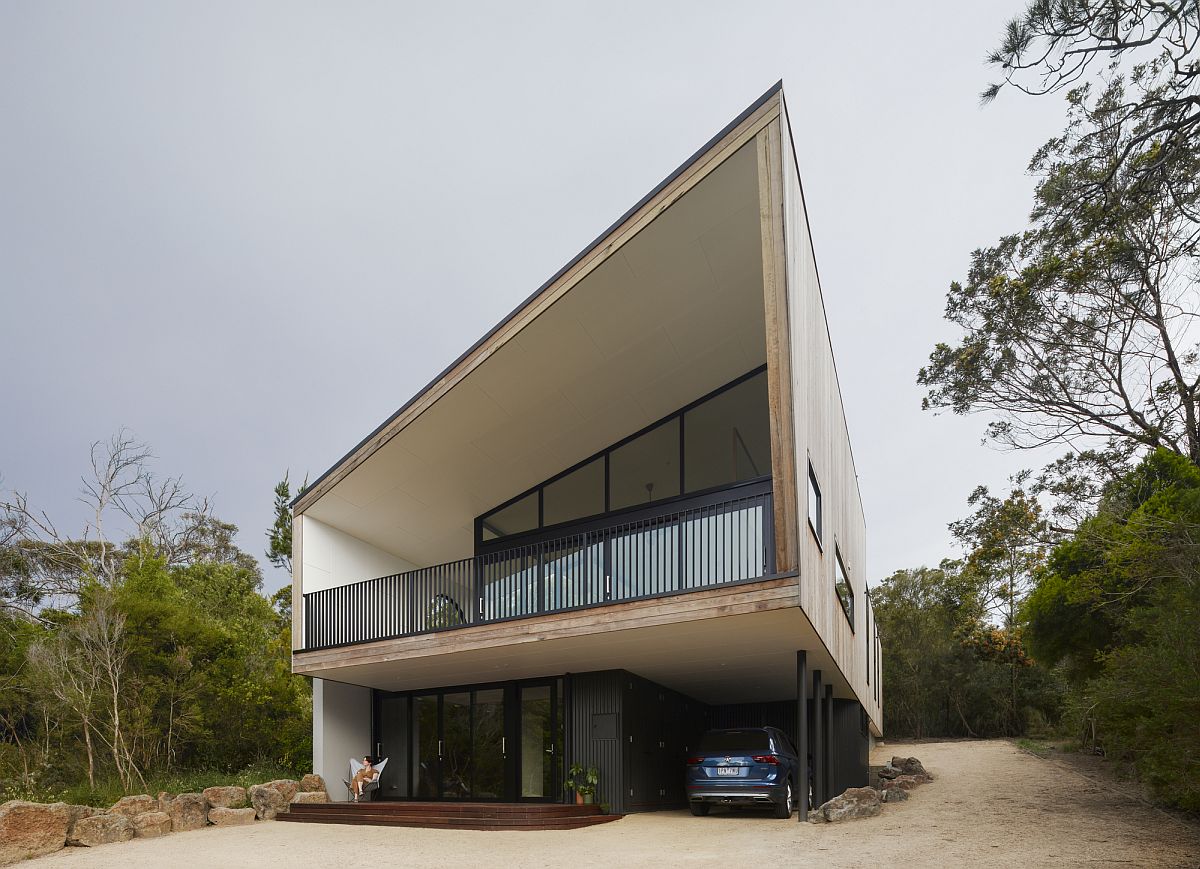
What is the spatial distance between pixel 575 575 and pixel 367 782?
5.68 m

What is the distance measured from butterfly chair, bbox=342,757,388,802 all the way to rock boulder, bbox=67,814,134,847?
3719mm

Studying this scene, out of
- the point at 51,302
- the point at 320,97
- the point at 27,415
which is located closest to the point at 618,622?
the point at 320,97

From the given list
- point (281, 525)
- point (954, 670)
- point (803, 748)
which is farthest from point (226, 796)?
point (954, 670)

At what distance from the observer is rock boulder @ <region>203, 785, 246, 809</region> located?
12352 mm

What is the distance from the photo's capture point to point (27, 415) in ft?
100

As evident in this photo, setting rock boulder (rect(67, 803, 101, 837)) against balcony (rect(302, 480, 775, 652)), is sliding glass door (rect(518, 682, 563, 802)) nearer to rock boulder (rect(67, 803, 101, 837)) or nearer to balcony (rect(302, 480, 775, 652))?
balcony (rect(302, 480, 775, 652))

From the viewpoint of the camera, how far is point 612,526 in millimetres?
11992

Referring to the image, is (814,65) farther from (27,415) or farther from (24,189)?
(27,415)

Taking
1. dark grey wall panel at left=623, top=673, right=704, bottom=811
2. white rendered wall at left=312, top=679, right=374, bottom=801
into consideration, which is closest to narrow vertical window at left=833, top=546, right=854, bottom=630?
dark grey wall panel at left=623, top=673, right=704, bottom=811

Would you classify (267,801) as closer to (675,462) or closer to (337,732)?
(337,732)

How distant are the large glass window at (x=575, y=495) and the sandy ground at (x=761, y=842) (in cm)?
462

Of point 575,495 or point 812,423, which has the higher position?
point 812,423

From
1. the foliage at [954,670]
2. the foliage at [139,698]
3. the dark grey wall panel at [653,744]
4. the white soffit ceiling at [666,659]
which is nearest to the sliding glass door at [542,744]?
the white soffit ceiling at [666,659]

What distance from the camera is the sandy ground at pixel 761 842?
7773 millimetres
